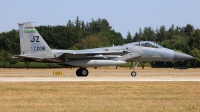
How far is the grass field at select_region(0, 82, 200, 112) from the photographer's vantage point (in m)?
15.3

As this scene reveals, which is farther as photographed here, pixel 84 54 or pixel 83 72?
pixel 83 72

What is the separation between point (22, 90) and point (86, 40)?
83976mm

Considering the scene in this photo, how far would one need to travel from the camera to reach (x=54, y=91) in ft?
70.1

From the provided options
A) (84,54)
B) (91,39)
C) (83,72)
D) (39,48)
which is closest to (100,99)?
(84,54)

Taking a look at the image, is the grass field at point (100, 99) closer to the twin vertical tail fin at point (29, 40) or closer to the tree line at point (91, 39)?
the twin vertical tail fin at point (29, 40)

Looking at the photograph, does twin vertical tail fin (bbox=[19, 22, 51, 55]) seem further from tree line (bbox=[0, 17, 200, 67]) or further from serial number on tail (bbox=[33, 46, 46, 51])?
tree line (bbox=[0, 17, 200, 67])

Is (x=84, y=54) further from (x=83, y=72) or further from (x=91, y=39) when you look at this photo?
(x=91, y=39)

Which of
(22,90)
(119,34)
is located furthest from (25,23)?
(119,34)

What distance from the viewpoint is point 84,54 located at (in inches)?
1403

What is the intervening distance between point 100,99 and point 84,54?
58.1 feet

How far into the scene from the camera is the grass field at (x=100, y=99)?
50.2 feet

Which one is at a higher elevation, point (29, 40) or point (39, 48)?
point (29, 40)

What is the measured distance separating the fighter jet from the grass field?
40.3 ft

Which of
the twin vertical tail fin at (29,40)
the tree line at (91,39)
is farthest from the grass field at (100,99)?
the tree line at (91,39)
